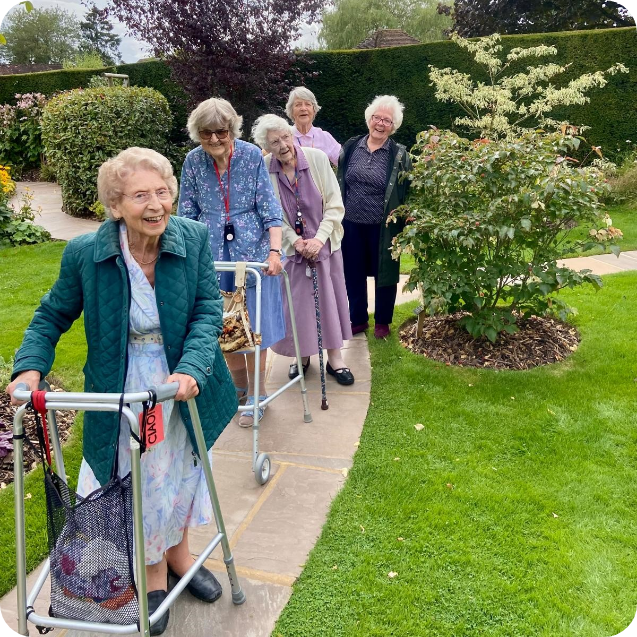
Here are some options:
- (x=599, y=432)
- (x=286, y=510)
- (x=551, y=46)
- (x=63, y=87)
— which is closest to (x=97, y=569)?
(x=286, y=510)

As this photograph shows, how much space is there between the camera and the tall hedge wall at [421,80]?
1132 cm

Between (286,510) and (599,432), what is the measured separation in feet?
6.62

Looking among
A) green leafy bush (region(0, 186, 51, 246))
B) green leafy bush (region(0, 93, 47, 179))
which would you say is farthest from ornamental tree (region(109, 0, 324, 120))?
green leafy bush (region(0, 93, 47, 179))

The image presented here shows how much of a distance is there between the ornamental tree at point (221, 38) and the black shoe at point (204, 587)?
1000cm

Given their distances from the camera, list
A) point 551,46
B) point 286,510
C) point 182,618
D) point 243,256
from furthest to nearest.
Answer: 1. point 551,46
2. point 243,256
3. point 286,510
4. point 182,618

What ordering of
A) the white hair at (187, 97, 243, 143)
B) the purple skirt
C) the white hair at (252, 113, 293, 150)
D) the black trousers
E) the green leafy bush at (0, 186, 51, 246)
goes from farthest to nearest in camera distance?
the green leafy bush at (0, 186, 51, 246) → the black trousers → the purple skirt → the white hair at (252, 113, 293, 150) → the white hair at (187, 97, 243, 143)

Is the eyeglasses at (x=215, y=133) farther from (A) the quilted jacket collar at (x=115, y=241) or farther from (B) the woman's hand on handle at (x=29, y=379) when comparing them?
(B) the woman's hand on handle at (x=29, y=379)

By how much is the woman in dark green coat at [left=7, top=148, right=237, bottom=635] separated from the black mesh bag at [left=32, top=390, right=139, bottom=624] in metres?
0.25

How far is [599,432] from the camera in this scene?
3516mm

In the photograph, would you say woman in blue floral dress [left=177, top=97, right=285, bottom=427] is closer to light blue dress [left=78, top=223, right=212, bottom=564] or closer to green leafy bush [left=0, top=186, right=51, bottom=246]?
light blue dress [left=78, top=223, right=212, bottom=564]

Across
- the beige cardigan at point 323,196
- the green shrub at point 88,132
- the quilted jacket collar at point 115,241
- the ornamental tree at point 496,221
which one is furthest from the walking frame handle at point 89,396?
the green shrub at point 88,132

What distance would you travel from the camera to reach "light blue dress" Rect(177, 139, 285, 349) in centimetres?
330

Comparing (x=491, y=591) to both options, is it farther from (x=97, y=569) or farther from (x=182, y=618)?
(x=97, y=569)

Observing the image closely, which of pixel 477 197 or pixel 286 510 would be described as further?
pixel 477 197
